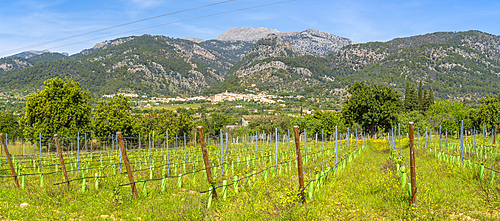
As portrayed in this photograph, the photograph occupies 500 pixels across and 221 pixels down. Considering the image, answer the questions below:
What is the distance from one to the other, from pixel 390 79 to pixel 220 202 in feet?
688

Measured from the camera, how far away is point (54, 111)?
3005 cm

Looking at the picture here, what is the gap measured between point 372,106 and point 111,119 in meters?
34.5

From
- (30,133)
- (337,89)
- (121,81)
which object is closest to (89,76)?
(121,81)

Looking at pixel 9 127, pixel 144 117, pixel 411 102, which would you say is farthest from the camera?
pixel 411 102

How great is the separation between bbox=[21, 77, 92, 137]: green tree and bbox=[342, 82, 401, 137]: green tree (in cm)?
3479

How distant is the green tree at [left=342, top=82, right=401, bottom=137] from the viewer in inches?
1578

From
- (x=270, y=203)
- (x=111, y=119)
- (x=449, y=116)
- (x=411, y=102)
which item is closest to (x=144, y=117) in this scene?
(x=111, y=119)

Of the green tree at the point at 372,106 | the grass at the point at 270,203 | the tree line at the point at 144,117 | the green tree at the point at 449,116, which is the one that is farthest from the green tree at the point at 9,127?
the green tree at the point at 449,116

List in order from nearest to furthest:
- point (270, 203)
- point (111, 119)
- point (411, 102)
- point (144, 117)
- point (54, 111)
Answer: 1. point (270, 203)
2. point (54, 111)
3. point (111, 119)
4. point (144, 117)
5. point (411, 102)

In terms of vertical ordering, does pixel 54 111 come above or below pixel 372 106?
above

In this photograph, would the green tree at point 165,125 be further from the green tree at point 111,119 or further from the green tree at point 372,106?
the green tree at point 372,106

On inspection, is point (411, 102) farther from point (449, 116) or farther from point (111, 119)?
point (111, 119)

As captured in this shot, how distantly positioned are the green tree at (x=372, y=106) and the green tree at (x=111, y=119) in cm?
3077

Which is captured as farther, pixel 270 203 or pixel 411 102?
pixel 411 102
